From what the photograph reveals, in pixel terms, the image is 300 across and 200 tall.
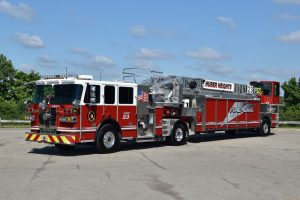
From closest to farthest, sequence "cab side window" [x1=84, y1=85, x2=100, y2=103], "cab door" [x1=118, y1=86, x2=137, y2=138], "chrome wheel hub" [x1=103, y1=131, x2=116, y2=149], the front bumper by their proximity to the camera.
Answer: the front bumper, "cab side window" [x1=84, y1=85, x2=100, y2=103], "chrome wheel hub" [x1=103, y1=131, x2=116, y2=149], "cab door" [x1=118, y1=86, x2=137, y2=138]

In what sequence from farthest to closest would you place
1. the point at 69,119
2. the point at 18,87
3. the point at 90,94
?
the point at 18,87 < the point at 90,94 < the point at 69,119

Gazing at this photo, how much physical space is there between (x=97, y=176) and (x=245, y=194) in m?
3.36

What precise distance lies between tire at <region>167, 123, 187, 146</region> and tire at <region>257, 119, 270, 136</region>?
7.46 metres

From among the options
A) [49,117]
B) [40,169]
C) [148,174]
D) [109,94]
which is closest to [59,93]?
[49,117]

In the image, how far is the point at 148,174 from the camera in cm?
1091

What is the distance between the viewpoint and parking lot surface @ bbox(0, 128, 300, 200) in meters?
8.59

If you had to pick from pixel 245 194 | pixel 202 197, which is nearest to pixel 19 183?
pixel 202 197

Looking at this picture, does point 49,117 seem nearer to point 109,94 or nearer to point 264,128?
point 109,94

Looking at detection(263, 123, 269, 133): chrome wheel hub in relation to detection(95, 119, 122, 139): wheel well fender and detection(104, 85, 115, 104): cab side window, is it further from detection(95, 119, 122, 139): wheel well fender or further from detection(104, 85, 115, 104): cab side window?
detection(104, 85, 115, 104): cab side window

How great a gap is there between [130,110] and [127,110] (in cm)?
18

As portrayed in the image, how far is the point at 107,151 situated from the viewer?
15328mm

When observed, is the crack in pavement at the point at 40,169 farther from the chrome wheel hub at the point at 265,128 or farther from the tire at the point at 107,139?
the chrome wheel hub at the point at 265,128

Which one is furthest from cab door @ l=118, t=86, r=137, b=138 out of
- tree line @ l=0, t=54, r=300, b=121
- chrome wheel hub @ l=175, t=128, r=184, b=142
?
tree line @ l=0, t=54, r=300, b=121

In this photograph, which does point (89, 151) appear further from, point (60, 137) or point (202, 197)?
point (202, 197)
